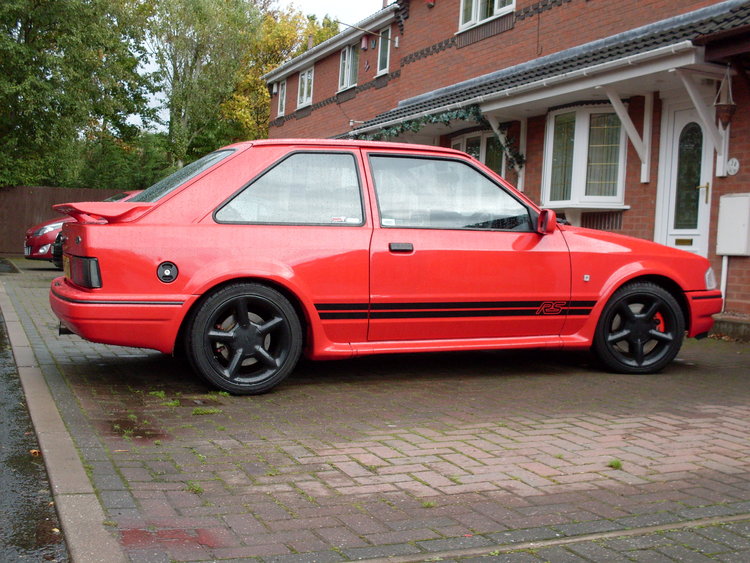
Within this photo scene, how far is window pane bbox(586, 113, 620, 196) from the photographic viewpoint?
1193 cm

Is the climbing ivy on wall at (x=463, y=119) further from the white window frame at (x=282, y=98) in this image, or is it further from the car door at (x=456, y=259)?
the white window frame at (x=282, y=98)

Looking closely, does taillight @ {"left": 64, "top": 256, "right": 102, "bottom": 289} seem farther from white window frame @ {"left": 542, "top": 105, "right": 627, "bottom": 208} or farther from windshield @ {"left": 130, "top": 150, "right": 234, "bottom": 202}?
white window frame @ {"left": 542, "top": 105, "right": 627, "bottom": 208}

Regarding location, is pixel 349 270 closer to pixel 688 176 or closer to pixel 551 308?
pixel 551 308

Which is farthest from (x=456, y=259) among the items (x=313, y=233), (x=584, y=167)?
(x=584, y=167)

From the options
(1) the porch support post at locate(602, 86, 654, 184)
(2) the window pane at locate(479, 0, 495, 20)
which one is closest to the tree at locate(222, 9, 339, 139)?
(2) the window pane at locate(479, 0, 495, 20)

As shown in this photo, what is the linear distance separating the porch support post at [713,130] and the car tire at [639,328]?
3.87 meters

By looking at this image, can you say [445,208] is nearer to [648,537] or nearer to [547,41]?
[648,537]

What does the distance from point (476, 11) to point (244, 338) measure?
1354 cm

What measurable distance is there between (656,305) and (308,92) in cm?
2506

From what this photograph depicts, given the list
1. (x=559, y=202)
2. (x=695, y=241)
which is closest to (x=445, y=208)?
(x=695, y=241)

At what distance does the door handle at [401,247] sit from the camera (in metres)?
5.84

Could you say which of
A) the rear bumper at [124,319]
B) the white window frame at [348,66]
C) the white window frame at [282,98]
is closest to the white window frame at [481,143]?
the white window frame at [348,66]

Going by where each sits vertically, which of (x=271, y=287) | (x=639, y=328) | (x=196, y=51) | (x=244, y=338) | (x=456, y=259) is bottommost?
(x=244, y=338)

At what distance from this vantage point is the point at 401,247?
5859 millimetres
